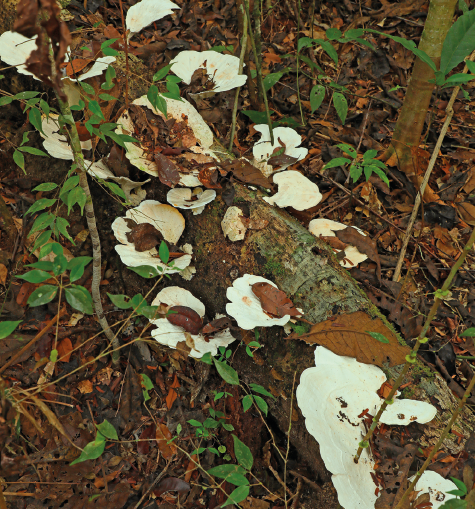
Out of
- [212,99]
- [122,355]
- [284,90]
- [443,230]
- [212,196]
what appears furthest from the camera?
[284,90]

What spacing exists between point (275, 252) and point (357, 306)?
672 mm

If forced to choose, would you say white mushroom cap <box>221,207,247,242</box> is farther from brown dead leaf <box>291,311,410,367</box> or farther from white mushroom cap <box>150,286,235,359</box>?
brown dead leaf <box>291,311,410,367</box>

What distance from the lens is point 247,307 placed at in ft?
8.41

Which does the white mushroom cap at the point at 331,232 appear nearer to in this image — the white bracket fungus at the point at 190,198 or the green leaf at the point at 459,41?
the white bracket fungus at the point at 190,198

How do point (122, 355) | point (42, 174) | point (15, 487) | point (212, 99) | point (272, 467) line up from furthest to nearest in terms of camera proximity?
point (212, 99), point (42, 174), point (122, 355), point (272, 467), point (15, 487)

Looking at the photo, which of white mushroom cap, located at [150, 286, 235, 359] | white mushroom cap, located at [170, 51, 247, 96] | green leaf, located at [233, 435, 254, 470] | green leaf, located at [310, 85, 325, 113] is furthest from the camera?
green leaf, located at [310, 85, 325, 113]

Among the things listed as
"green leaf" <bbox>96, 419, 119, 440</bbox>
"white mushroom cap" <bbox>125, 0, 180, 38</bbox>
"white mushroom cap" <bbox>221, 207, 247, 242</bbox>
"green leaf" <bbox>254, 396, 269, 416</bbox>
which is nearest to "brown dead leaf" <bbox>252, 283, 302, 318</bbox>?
"white mushroom cap" <bbox>221, 207, 247, 242</bbox>

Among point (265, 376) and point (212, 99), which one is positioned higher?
point (212, 99)

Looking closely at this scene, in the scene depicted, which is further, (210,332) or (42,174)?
(42,174)

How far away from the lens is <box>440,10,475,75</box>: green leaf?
112 inches

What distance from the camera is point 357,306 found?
259 centimetres

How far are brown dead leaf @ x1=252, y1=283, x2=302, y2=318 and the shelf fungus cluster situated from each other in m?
0.32

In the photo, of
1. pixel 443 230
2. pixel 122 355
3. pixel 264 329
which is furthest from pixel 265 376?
pixel 443 230

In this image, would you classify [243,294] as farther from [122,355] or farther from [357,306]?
[122,355]
